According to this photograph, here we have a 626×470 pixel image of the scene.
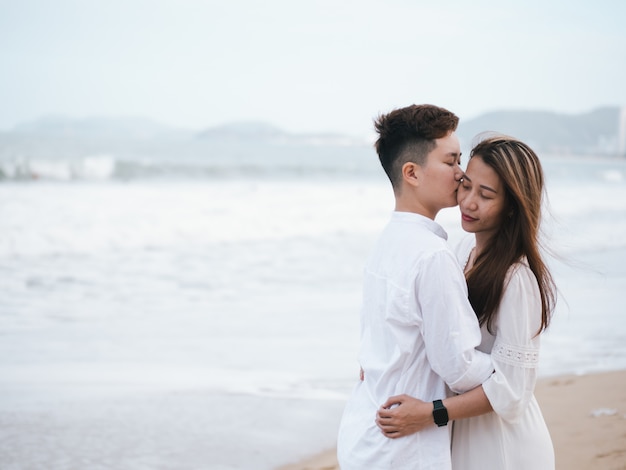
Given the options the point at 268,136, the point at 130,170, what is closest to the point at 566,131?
the point at 268,136

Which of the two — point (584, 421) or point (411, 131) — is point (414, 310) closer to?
point (411, 131)

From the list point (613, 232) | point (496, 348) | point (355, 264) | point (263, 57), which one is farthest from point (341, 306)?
point (263, 57)

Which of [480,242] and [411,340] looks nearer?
[411,340]

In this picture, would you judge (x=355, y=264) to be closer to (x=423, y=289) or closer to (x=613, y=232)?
(x=613, y=232)

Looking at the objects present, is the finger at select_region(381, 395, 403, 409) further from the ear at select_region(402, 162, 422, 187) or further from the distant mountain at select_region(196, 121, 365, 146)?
the distant mountain at select_region(196, 121, 365, 146)

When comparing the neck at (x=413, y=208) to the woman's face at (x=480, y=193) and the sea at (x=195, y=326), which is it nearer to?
the woman's face at (x=480, y=193)

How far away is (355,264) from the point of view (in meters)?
10.6

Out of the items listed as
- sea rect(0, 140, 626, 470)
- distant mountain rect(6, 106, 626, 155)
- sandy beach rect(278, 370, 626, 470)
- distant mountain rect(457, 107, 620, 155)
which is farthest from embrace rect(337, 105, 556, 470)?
distant mountain rect(457, 107, 620, 155)

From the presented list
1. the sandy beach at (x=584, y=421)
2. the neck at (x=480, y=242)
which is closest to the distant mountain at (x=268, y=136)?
the sandy beach at (x=584, y=421)

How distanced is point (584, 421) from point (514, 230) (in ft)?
8.57

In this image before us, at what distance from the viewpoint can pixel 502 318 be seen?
1.94m

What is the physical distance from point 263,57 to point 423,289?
45.4 meters

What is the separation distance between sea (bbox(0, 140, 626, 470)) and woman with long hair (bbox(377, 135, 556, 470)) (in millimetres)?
174

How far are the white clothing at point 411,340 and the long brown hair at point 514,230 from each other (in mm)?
170
